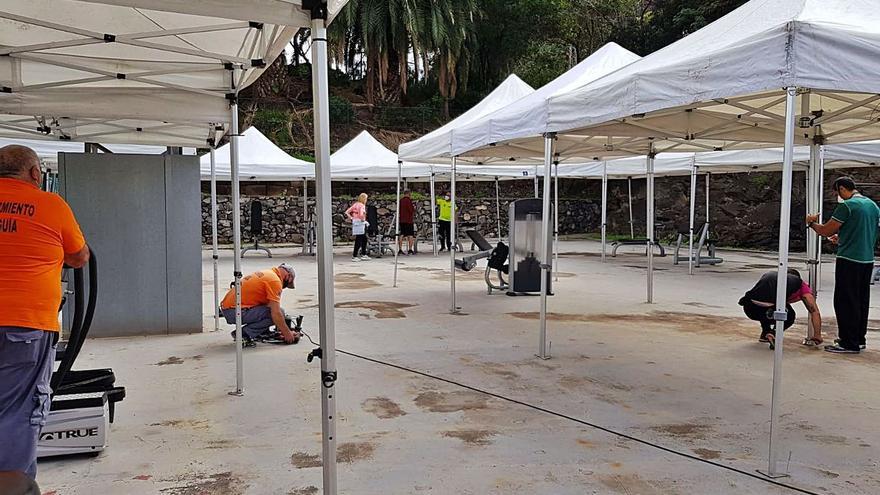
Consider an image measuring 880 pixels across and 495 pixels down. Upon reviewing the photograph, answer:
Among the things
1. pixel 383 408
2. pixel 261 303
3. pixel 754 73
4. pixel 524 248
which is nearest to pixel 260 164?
pixel 524 248

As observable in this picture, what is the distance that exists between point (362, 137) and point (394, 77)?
1686 centimetres

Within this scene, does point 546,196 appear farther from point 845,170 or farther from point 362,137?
point 845,170

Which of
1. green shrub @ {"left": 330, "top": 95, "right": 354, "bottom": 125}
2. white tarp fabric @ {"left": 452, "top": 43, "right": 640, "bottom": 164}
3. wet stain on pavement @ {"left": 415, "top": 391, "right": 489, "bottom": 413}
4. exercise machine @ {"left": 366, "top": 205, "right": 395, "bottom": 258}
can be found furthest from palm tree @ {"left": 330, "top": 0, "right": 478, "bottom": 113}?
→ wet stain on pavement @ {"left": 415, "top": 391, "right": 489, "bottom": 413}

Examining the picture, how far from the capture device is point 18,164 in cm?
272

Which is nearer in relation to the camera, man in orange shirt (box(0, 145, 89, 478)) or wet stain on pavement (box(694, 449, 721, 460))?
man in orange shirt (box(0, 145, 89, 478))

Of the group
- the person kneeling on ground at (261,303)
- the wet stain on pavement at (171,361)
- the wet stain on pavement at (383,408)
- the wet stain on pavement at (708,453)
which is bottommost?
the wet stain on pavement at (708,453)

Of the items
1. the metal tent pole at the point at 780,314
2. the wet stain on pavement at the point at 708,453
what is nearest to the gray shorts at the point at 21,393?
the wet stain on pavement at the point at 708,453

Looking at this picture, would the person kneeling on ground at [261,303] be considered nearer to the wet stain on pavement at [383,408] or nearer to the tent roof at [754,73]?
the wet stain on pavement at [383,408]

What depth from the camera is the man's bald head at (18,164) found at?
271 cm

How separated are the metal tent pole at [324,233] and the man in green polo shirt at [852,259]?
5077 mm

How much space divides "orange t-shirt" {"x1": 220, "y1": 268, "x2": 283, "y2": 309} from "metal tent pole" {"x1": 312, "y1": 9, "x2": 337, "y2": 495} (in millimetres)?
3648

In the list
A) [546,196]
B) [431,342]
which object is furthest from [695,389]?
[431,342]

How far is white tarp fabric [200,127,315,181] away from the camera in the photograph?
46.0ft

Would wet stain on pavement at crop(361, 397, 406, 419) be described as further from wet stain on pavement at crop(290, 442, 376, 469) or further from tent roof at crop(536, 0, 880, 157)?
tent roof at crop(536, 0, 880, 157)
